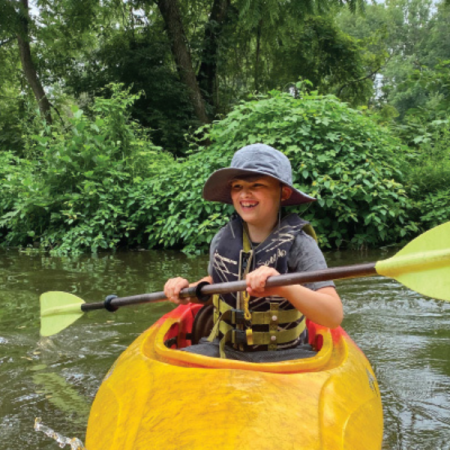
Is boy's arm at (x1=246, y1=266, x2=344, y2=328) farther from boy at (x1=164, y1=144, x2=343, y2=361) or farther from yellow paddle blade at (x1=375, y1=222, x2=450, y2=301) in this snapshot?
yellow paddle blade at (x1=375, y1=222, x2=450, y2=301)

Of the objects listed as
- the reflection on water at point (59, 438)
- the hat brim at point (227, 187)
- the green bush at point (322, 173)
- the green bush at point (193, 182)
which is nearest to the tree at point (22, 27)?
the green bush at point (193, 182)

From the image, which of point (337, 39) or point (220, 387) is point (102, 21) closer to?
point (337, 39)

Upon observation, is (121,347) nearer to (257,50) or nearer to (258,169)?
(258,169)

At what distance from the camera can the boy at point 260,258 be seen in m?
1.97

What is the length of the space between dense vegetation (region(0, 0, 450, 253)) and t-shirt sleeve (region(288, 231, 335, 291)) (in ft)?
11.6

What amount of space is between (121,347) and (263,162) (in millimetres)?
1659

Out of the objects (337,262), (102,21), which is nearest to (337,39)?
(102,21)

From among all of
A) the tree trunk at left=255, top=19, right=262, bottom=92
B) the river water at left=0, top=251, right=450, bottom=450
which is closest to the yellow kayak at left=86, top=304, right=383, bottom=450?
the river water at left=0, top=251, right=450, bottom=450

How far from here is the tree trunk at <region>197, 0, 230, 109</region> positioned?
34.1ft

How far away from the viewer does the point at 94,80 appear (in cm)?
1080

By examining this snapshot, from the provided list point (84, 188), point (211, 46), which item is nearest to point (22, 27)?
point (84, 188)

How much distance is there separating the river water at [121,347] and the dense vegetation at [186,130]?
975 millimetres

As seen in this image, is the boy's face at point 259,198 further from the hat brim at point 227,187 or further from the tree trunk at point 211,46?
the tree trunk at point 211,46

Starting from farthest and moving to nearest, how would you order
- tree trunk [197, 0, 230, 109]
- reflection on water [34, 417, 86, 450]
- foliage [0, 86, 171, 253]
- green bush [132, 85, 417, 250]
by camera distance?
tree trunk [197, 0, 230, 109]
foliage [0, 86, 171, 253]
green bush [132, 85, 417, 250]
reflection on water [34, 417, 86, 450]
